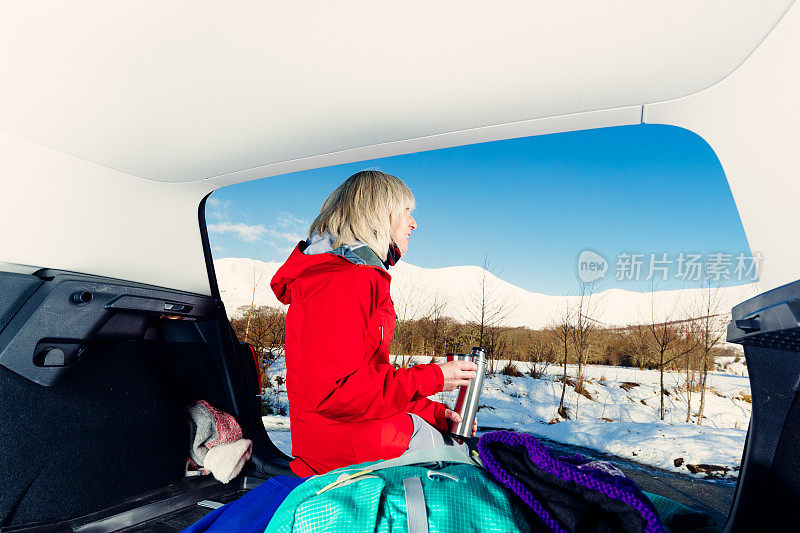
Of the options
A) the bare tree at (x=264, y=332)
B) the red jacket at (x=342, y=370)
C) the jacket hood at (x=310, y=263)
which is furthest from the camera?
the bare tree at (x=264, y=332)

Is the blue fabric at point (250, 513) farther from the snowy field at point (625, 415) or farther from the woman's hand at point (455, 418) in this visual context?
the snowy field at point (625, 415)

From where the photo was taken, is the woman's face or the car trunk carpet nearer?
the woman's face

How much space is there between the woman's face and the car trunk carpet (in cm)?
137

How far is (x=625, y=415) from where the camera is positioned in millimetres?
5137

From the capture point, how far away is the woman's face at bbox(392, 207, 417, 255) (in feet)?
4.48

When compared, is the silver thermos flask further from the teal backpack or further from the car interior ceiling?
the car interior ceiling

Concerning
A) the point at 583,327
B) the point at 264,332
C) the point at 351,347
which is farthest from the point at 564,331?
the point at 351,347

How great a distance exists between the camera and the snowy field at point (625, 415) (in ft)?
12.3

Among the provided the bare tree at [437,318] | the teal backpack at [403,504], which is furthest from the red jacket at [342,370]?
the bare tree at [437,318]

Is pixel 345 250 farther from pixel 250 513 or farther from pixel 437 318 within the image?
pixel 437 318

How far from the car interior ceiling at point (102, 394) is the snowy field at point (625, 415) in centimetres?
81

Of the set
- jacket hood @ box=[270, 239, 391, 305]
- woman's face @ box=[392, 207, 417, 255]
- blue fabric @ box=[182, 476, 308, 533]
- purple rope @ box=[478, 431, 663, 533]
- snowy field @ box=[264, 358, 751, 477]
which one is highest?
woman's face @ box=[392, 207, 417, 255]

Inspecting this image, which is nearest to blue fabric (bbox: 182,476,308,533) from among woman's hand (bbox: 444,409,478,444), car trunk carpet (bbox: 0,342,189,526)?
woman's hand (bbox: 444,409,478,444)

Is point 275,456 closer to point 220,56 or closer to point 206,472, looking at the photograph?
point 206,472
